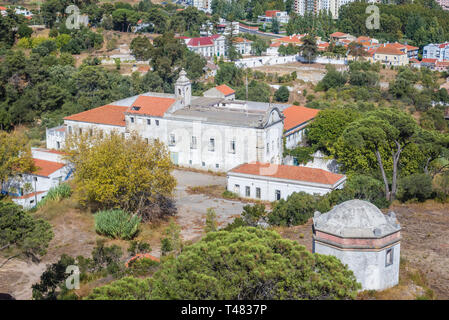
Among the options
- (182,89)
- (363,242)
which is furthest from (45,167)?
(363,242)

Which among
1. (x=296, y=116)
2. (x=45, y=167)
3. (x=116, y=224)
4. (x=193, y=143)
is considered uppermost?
(x=296, y=116)

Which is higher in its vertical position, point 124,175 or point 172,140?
point 124,175

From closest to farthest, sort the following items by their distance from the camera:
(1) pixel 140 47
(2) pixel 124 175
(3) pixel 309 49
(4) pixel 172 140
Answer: (2) pixel 124 175 → (4) pixel 172 140 → (1) pixel 140 47 → (3) pixel 309 49

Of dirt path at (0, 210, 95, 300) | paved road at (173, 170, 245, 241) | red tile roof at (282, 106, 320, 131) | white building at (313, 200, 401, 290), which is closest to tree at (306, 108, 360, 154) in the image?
red tile roof at (282, 106, 320, 131)

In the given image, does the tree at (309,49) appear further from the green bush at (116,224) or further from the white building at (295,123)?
the green bush at (116,224)

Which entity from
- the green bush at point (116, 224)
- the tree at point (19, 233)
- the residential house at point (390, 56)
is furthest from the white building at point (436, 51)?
the tree at point (19, 233)

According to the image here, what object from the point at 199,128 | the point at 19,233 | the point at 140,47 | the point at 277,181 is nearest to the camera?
A: the point at 19,233

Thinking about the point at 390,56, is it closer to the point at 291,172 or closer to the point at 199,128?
the point at 199,128

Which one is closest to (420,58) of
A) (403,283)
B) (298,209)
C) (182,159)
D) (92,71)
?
(92,71)

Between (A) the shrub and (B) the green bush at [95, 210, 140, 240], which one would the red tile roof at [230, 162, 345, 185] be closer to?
(A) the shrub
